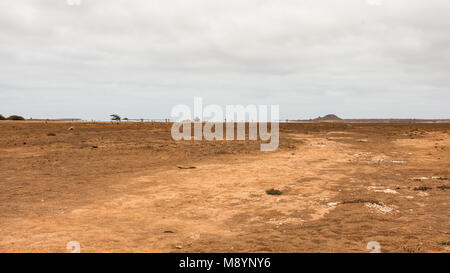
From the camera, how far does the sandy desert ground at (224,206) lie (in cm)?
663

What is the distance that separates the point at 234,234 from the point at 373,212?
13.5ft

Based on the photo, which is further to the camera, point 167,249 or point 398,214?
point 398,214

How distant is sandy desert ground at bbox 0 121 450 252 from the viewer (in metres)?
6.63

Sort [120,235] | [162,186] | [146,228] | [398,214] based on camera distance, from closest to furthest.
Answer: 1. [120,235]
2. [146,228]
3. [398,214]
4. [162,186]

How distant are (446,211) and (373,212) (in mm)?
1966

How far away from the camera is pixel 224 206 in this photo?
9719 mm

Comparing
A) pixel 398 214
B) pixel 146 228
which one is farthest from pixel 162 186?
pixel 398 214

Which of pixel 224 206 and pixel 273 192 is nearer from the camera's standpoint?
pixel 224 206

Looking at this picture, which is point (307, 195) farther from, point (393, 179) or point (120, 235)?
point (120, 235)

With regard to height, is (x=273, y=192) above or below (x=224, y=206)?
above

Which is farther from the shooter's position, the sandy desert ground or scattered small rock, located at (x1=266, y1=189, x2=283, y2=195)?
scattered small rock, located at (x1=266, y1=189, x2=283, y2=195)

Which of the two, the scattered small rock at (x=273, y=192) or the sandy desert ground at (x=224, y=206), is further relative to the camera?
the scattered small rock at (x=273, y=192)
